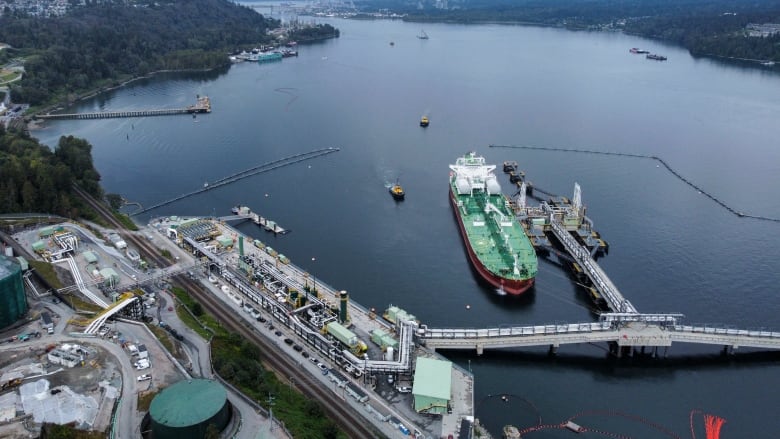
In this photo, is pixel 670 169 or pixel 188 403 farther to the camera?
pixel 670 169

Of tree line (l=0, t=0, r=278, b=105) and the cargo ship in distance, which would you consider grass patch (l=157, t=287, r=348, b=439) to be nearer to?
the cargo ship in distance

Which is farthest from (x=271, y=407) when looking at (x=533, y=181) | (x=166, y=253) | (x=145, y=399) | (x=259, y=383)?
(x=533, y=181)

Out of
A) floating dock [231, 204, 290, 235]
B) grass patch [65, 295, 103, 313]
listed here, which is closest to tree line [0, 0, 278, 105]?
floating dock [231, 204, 290, 235]

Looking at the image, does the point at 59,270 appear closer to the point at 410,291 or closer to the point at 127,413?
the point at 127,413

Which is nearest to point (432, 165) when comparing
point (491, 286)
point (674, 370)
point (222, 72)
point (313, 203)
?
point (313, 203)

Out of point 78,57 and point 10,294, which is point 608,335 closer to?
point 10,294
